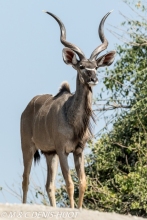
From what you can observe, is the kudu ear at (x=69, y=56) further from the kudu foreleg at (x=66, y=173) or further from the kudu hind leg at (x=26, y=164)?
the kudu hind leg at (x=26, y=164)

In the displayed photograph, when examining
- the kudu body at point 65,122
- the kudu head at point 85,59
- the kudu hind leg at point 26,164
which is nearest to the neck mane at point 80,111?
the kudu body at point 65,122

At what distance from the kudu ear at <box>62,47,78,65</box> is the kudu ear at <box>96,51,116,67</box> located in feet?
0.82

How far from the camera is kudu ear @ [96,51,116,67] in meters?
9.75

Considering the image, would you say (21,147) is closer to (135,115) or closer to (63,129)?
(63,129)

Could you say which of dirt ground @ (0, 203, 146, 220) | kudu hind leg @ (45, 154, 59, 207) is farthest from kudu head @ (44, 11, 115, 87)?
dirt ground @ (0, 203, 146, 220)

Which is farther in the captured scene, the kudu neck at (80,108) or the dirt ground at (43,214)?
the kudu neck at (80,108)

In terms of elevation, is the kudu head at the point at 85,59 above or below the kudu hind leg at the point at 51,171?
above

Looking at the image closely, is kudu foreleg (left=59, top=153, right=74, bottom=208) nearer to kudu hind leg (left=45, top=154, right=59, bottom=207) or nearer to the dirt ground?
kudu hind leg (left=45, top=154, right=59, bottom=207)

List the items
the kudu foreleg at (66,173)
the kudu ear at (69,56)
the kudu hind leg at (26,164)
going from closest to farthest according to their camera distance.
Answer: the kudu foreleg at (66,173) < the kudu ear at (69,56) < the kudu hind leg at (26,164)

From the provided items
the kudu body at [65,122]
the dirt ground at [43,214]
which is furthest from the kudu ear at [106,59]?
the dirt ground at [43,214]

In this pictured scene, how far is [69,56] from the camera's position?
979 centimetres

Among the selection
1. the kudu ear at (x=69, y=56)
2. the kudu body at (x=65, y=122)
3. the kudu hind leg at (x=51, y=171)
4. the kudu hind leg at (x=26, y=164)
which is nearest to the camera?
the kudu body at (x=65, y=122)

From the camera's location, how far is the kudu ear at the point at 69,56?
9680 millimetres

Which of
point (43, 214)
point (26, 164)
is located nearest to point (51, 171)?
point (26, 164)
